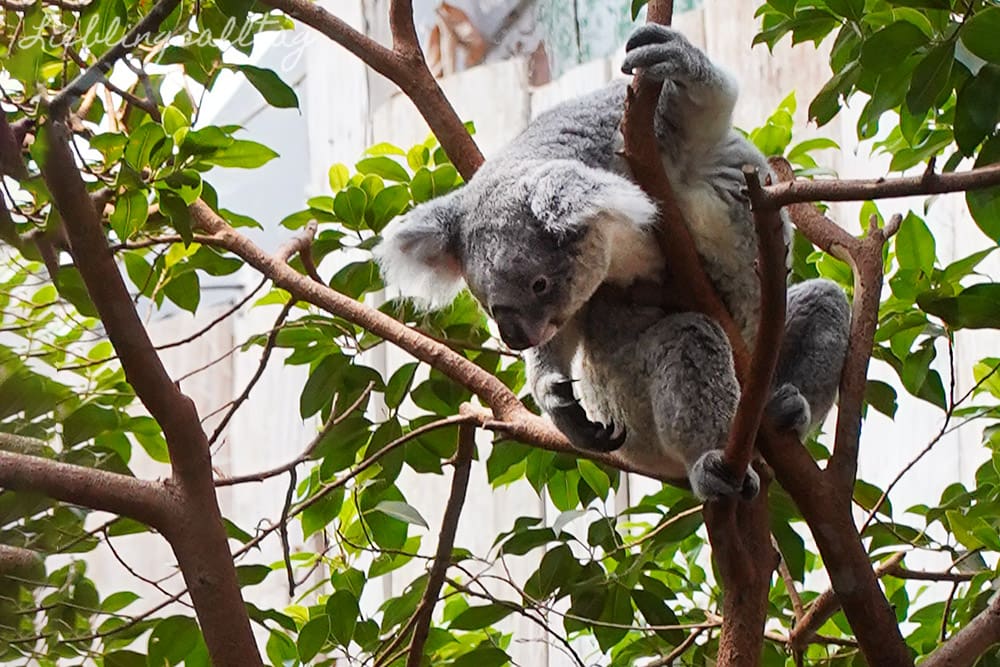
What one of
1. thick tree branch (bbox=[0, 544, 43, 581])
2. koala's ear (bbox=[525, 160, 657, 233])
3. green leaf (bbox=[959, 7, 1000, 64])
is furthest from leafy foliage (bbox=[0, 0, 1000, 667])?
thick tree branch (bbox=[0, 544, 43, 581])

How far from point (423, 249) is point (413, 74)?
0.22m

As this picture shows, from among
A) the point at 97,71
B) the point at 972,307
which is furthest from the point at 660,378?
the point at 97,71

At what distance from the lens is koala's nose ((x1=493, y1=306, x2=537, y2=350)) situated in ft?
4.29

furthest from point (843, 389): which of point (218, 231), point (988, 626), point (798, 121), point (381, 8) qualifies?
point (381, 8)

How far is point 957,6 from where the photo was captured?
1.06 meters

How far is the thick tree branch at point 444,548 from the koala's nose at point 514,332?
11 cm

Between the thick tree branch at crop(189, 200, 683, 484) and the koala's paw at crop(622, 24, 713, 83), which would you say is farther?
the thick tree branch at crop(189, 200, 683, 484)

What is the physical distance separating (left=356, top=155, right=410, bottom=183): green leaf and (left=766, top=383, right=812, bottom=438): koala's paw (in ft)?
2.02

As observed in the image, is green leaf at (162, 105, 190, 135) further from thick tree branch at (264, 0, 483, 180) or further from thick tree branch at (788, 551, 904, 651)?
thick tree branch at (788, 551, 904, 651)

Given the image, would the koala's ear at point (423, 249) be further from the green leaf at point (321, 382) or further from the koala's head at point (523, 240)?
the green leaf at point (321, 382)

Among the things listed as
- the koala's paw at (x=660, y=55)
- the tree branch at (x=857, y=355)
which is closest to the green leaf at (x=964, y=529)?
the tree branch at (x=857, y=355)

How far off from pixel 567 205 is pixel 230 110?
1432 mm

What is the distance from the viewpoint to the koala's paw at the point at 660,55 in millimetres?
1238

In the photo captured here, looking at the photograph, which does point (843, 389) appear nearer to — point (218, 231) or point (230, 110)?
point (218, 231)
